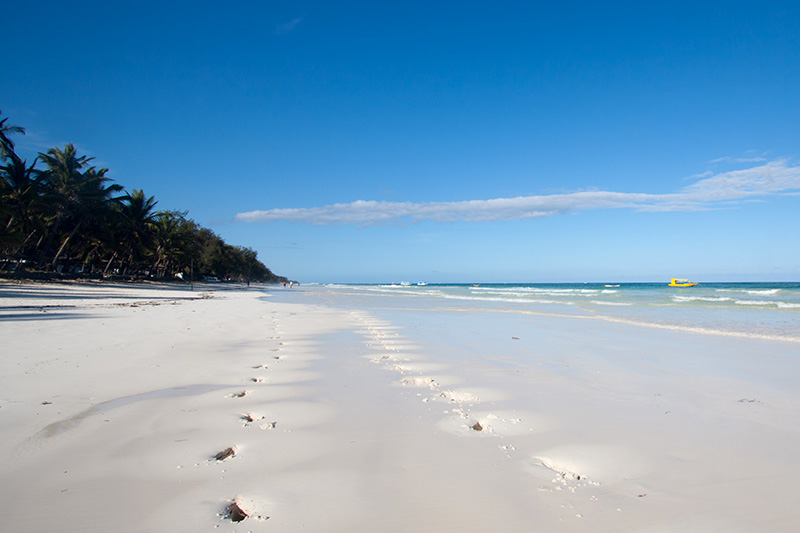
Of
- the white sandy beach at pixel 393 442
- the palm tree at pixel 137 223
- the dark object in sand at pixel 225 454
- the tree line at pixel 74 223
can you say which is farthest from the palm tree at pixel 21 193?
the dark object in sand at pixel 225 454

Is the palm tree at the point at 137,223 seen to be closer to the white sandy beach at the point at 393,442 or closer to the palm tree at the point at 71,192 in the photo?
the palm tree at the point at 71,192

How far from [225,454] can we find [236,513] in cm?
87

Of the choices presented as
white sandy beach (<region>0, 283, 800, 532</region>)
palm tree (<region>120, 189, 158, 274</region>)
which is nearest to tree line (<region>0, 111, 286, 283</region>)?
palm tree (<region>120, 189, 158, 274</region>)

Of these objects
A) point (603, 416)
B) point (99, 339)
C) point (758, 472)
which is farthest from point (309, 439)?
point (99, 339)

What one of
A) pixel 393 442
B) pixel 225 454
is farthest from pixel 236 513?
pixel 393 442

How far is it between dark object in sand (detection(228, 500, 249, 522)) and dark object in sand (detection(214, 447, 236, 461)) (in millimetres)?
706

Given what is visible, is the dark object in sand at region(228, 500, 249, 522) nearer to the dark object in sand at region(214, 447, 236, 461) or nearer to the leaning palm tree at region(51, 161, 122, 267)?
the dark object in sand at region(214, 447, 236, 461)

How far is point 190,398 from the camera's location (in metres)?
4.39

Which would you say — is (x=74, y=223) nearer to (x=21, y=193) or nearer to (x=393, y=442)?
(x=21, y=193)

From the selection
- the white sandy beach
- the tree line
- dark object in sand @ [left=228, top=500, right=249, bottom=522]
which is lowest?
the white sandy beach

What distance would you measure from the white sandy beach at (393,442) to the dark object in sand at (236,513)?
46mm

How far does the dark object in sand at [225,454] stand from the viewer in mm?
2865

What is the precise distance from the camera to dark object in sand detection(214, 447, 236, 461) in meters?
2.87

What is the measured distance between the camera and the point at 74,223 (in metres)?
38.5
